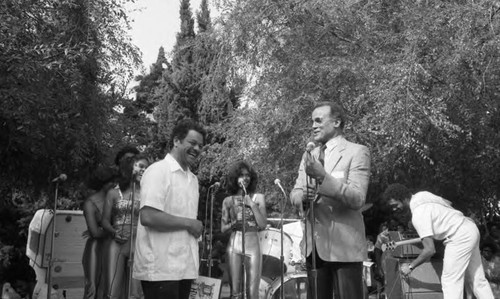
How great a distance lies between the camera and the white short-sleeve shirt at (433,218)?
594 cm

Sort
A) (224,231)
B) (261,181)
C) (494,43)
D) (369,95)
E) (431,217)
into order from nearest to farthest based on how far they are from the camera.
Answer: (431,217), (224,231), (494,43), (369,95), (261,181)

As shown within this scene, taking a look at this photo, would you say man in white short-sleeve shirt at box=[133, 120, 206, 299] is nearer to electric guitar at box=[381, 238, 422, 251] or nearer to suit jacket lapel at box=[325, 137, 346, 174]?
suit jacket lapel at box=[325, 137, 346, 174]

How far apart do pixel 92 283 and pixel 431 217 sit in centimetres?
336

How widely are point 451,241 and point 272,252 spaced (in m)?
3.25

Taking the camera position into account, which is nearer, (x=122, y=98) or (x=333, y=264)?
(x=333, y=264)

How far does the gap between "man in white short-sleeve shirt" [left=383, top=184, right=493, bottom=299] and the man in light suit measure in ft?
7.64

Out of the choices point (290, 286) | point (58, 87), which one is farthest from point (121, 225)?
point (58, 87)

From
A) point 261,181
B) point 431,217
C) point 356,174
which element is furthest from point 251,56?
point 356,174

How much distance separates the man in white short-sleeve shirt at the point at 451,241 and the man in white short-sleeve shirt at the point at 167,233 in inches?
107

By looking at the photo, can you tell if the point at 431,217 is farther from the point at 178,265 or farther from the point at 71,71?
the point at 71,71

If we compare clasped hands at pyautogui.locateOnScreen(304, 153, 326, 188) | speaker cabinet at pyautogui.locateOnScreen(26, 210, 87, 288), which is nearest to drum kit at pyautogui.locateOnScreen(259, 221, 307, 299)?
speaker cabinet at pyautogui.locateOnScreen(26, 210, 87, 288)

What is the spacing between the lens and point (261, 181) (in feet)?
35.6

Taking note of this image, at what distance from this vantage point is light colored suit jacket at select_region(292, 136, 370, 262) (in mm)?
3586

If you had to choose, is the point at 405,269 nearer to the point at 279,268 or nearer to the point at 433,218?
the point at 433,218
